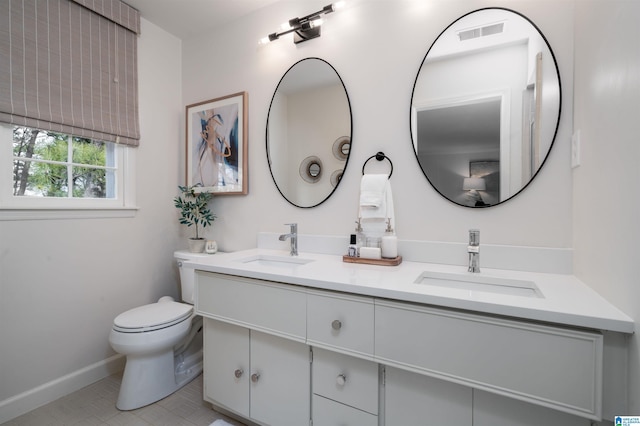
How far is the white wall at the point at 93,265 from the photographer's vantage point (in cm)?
154

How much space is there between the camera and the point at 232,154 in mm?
2045

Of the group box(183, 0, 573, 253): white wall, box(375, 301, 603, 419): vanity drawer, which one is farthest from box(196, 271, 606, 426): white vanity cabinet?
box(183, 0, 573, 253): white wall

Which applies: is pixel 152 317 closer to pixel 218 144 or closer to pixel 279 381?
pixel 279 381

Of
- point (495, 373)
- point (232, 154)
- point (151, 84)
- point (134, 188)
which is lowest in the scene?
point (495, 373)

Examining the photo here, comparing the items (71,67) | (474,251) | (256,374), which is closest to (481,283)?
(474,251)

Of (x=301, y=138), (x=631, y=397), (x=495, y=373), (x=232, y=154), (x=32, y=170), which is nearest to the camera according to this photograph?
(x=631, y=397)

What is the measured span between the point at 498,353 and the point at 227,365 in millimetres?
1210

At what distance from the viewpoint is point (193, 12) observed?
200cm

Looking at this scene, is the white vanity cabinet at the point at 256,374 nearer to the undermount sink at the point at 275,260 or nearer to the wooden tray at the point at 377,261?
the undermount sink at the point at 275,260

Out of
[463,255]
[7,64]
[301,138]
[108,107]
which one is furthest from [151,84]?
[463,255]

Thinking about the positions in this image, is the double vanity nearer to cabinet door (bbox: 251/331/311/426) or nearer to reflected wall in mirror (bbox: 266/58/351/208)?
cabinet door (bbox: 251/331/311/426)

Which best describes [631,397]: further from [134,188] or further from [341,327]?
[134,188]

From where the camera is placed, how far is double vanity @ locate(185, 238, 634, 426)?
761 mm

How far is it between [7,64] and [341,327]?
6.82 feet
